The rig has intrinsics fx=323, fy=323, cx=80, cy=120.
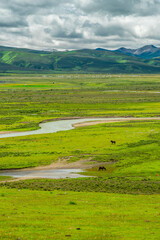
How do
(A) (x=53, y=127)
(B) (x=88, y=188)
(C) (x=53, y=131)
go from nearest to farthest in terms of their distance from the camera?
(B) (x=88, y=188) < (C) (x=53, y=131) < (A) (x=53, y=127)

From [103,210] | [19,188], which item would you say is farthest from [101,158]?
[103,210]

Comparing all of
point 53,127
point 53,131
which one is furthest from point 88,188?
point 53,127

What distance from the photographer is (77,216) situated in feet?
85.3

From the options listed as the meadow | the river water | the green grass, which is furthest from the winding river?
the green grass

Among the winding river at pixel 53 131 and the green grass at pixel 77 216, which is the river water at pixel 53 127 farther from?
the green grass at pixel 77 216

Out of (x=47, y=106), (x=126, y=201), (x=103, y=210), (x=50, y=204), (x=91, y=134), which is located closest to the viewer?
(x=103, y=210)

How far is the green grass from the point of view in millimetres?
20906

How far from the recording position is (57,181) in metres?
45.1

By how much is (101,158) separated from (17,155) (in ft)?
53.7

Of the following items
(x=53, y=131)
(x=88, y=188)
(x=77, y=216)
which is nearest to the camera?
(x=77, y=216)

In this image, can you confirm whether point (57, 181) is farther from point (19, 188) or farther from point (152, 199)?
point (152, 199)

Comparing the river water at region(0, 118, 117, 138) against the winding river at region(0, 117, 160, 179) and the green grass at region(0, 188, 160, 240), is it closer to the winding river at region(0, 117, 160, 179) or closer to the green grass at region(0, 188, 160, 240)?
the winding river at region(0, 117, 160, 179)

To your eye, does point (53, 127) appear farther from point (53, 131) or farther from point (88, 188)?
point (88, 188)

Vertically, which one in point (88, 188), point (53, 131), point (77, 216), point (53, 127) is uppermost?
point (77, 216)
